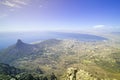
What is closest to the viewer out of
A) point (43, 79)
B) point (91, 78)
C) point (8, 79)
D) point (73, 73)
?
point (8, 79)

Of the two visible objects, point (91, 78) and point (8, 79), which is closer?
point (8, 79)

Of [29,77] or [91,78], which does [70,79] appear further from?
[29,77]

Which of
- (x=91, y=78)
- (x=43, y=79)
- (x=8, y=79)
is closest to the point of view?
(x=8, y=79)

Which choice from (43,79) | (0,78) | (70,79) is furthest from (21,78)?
(70,79)

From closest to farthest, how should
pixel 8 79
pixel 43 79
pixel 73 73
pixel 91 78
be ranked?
1. pixel 8 79
2. pixel 91 78
3. pixel 73 73
4. pixel 43 79

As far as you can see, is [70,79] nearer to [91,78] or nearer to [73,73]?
[73,73]

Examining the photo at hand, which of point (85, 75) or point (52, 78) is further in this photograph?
point (52, 78)

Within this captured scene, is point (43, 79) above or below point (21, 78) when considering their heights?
below

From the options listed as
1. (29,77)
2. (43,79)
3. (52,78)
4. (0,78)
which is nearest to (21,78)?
(29,77)

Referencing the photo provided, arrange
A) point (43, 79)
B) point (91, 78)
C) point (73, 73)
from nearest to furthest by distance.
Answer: point (91, 78)
point (73, 73)
point (43, 79)
